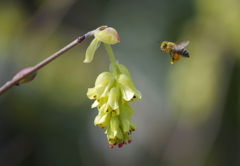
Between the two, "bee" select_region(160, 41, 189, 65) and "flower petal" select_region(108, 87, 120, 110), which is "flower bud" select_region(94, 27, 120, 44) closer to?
"flower petal" select_region(108, 87, 120, 110)

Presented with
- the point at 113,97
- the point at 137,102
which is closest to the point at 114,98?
the point at 113,97

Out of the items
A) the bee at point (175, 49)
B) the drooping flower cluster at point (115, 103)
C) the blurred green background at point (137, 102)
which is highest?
the blurred green background at point (137, 102)

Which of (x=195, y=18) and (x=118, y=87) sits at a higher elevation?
(x=195, y=18)

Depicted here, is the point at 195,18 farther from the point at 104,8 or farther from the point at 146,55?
the point at 104,8

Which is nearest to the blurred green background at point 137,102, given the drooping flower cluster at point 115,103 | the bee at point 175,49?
the bee at point 175,49

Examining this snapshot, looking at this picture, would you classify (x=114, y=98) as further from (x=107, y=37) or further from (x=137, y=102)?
(x=137, y=102)

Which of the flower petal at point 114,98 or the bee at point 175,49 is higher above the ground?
the bee at point 175,49

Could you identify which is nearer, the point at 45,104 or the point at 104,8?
the point at 45,104

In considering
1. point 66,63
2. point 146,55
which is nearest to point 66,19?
point 66,63

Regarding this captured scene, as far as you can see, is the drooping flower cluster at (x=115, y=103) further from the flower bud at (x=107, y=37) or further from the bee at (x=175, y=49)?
the bee at (x=175, y=49)
